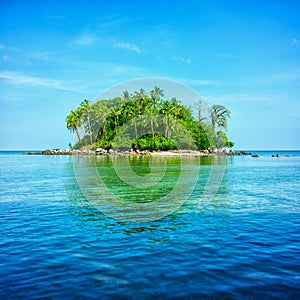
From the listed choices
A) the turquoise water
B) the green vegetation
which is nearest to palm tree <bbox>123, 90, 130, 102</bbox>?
the green vegetation

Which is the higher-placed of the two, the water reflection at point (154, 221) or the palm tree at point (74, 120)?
the palm tree at point (74, 120)

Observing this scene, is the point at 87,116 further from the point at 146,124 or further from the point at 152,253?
the point at 152,253

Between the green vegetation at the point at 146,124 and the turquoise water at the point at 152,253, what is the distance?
93.8 metres

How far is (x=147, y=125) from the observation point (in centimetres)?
11531

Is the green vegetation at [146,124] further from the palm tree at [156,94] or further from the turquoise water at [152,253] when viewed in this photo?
the turquoise water at [152,253]

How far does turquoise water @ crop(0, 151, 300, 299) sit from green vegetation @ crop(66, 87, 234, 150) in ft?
308

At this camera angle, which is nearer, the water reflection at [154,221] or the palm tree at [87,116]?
the water reflection at [154,221]

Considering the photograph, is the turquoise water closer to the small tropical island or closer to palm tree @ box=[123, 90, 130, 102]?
the small tropical island

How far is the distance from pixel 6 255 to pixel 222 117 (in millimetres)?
122020

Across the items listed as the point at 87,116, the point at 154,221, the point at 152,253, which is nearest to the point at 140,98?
the point at 87,116

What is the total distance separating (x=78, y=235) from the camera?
1305 centimetres

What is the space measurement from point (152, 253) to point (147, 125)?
10528cm

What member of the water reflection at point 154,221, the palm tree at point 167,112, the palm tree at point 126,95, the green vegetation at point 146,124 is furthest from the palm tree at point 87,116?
the water reflection at point 154,221

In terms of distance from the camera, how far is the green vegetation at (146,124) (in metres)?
114
